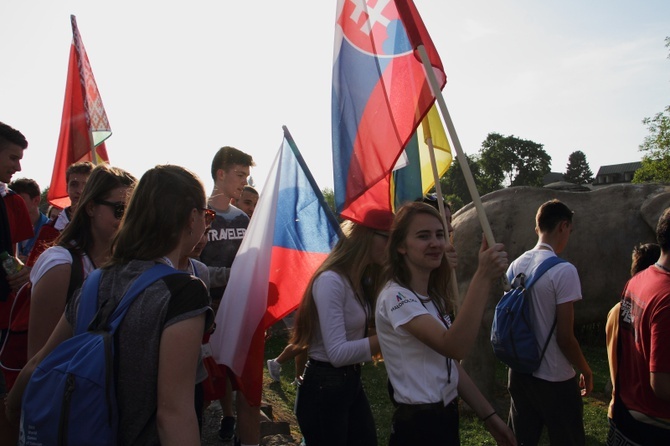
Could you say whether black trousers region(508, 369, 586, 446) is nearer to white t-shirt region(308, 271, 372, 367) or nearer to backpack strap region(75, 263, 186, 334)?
white t-shirt region(308, 271, 372, 367)

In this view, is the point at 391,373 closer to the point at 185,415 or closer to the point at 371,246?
the point at 371,246

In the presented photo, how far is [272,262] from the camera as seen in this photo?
3.37 meters

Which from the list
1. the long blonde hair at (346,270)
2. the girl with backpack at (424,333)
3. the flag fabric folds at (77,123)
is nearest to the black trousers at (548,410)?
the girl with backpack at (424,333)

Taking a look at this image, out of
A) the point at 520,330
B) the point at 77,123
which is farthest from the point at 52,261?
the point at 77,123

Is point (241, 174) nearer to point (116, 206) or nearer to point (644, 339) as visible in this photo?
point (116, 206)

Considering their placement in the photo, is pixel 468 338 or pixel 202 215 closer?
pixel 202 215

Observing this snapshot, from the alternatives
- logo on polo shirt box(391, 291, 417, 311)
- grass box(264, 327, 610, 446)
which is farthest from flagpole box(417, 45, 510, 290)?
grass box(264, 327, 610, 446)

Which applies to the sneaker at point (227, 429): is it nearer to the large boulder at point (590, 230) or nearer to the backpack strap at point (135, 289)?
→ the backpack strap at point (135, 289)

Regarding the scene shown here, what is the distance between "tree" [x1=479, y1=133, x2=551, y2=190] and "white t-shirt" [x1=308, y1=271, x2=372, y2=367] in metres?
62.7

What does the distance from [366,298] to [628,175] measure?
8822 centimetres

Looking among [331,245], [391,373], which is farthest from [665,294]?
[331,245]

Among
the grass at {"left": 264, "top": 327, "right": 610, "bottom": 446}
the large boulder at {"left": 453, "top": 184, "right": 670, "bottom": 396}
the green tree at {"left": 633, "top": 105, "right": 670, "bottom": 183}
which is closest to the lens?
the grass at {"left": 264, "top": 327, "right": 610, "bottom": 446}

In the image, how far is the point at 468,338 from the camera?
7.23 ft

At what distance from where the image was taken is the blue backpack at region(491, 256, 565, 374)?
3.52 metres
